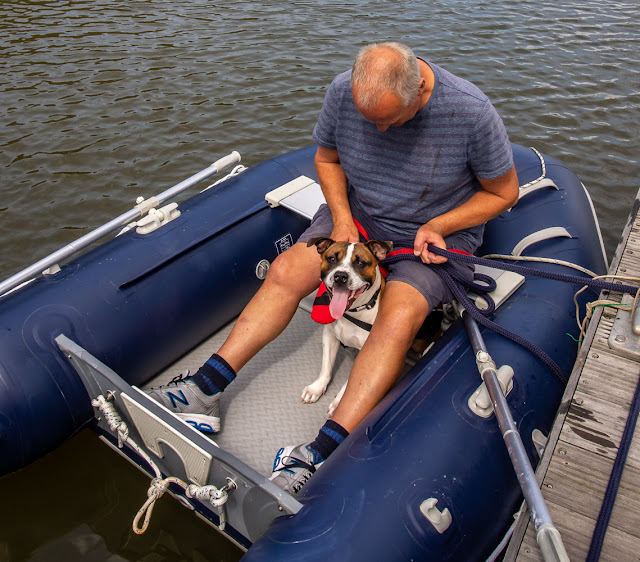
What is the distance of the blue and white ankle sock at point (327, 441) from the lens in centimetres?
226

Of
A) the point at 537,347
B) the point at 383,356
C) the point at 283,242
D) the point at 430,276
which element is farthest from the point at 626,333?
the point at 283,242

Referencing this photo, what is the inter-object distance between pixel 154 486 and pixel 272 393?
0.87 m

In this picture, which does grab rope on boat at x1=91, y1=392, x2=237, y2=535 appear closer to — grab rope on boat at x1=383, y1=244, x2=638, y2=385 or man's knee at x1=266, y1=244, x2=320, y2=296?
man's knee at x1=266, y1=244, x2=320, y2=296

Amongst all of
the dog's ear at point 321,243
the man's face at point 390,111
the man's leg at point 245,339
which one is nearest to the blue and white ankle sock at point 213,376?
the man's leg at point 245,339

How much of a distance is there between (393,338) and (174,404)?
1.00 m

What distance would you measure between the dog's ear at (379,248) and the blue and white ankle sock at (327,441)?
0.77 meters

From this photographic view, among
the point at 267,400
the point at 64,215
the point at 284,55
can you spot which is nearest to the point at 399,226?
the point at 267,400

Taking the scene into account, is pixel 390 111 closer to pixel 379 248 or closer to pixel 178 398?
pixel 379 248

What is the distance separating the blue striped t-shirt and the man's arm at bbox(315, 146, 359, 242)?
0.26ft

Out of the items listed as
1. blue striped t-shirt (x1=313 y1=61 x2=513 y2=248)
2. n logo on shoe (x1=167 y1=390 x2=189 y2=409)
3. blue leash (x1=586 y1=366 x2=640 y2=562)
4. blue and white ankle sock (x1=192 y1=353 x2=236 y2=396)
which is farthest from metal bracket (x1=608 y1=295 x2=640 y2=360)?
n logo on shoe (x1=167 y1=390 x2=189 y2=409)

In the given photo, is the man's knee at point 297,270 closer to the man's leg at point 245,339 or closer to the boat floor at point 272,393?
the man's leg at point 245,339

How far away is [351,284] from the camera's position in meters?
2.45

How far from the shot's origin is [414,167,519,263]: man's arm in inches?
98.9

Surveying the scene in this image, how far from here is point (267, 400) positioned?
296 centimetres
